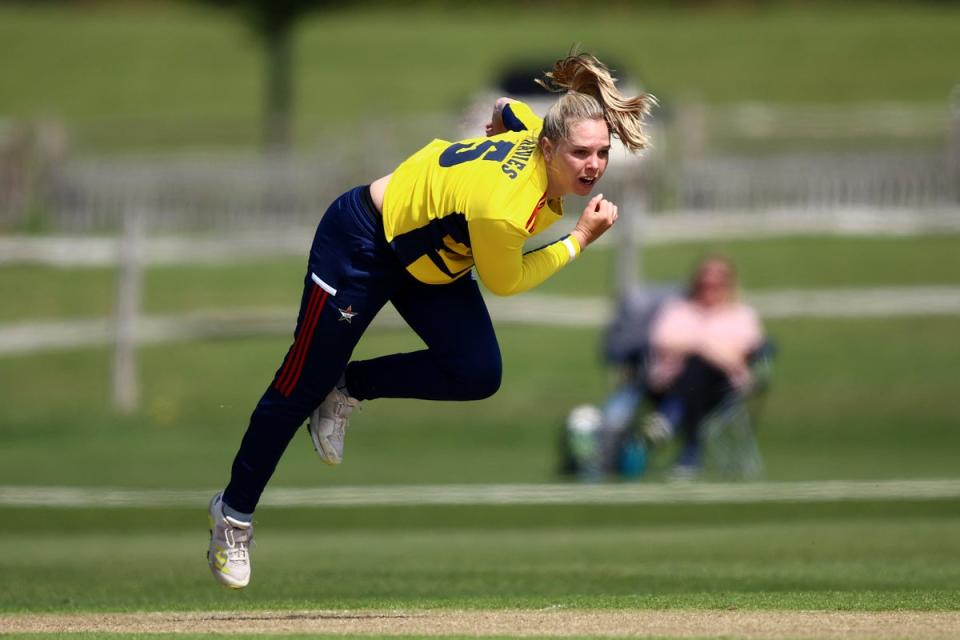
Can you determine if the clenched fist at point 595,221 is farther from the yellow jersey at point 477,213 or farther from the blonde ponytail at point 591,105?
the blonde ponytail at point 591,105

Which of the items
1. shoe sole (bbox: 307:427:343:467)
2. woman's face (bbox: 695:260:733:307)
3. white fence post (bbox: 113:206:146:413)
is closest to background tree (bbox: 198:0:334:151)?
white fence post (bbox: 113:206:146:413)

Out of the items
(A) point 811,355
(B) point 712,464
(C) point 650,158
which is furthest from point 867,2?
(B) point 712,464

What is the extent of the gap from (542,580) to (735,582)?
868 millimetres

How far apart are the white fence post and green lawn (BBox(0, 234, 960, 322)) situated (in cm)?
564

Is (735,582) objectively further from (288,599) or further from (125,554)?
(125,554)

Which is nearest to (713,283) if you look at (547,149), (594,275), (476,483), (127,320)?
(476,483)

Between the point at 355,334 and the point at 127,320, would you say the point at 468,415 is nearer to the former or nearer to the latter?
the point at 127,320

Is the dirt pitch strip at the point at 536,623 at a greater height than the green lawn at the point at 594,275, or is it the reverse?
the dirt pitch strip at the point at 536,623

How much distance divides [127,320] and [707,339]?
5.33 m

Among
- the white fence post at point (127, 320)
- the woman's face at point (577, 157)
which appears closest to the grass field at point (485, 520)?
the white fence post at point (127, 320)

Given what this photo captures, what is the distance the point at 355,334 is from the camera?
719 centimetres

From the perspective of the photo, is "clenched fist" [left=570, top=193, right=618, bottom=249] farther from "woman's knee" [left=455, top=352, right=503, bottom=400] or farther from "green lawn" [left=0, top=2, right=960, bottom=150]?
"green lawn" [left=0, top=2, right=960, bottom=150]

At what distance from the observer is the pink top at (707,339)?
539 inches

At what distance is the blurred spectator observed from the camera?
1365 centimetres
